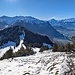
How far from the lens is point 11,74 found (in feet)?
124

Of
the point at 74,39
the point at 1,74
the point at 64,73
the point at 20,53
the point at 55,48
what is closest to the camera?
the point at 64,73

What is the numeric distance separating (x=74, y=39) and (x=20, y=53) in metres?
46.8

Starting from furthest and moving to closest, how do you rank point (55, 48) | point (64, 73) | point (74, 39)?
point (55, 48) < point (74, 39) < point (64, 73)

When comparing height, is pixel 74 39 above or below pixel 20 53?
above

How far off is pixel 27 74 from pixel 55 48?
2999 inches

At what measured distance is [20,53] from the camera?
126 metres

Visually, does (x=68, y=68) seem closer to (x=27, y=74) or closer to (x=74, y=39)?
(x=27, y=74)

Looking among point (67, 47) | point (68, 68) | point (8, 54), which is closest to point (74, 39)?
point (67, 47)

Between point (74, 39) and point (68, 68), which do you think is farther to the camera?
point (74, 39)

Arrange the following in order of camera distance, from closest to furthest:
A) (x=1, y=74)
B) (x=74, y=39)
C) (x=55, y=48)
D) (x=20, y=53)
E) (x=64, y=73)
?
1. (x=64, y=73)
2. (x=1, y=74)
3. (x=74, y=39)
4. (x=55, y=48)
5. (x=20, y=53)

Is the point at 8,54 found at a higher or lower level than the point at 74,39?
lower

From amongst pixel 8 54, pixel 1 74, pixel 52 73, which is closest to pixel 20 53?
pixel 8 54

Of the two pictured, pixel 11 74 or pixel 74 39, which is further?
pixel 74 39

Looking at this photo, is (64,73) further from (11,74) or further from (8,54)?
(8,54)
